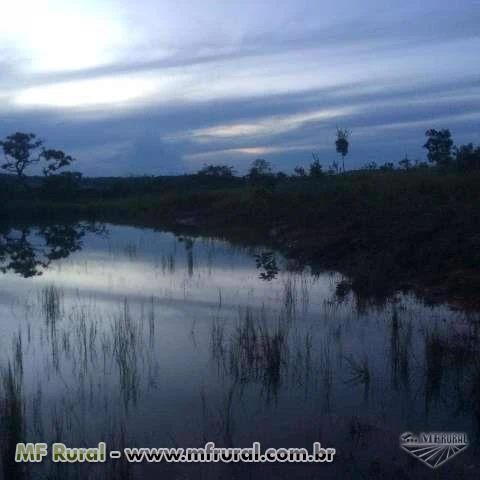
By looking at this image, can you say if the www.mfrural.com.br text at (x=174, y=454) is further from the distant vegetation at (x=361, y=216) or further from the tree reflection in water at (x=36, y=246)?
the tree reflection in water at (x=36, y=246)

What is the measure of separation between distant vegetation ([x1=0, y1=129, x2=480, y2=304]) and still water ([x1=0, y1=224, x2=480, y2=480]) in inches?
64.3

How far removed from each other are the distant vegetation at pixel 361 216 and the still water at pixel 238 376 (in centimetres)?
163

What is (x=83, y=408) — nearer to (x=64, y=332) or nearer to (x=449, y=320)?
(x=64, y=332)

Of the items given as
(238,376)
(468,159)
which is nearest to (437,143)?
(468,159)

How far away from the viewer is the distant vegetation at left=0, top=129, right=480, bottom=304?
544 inches

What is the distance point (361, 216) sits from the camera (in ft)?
65.2

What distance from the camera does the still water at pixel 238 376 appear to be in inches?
223

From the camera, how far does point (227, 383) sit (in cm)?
751

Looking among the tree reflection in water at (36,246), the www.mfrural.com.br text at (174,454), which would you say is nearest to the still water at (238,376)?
the www.mfrural.com.br text at (174,454)

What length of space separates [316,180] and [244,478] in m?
25.8

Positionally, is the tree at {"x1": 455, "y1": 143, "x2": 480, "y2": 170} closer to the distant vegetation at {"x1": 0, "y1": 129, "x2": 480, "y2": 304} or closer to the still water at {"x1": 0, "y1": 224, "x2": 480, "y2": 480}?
the distant vegetation at {"x1": 0, "y1": 129, "x2": 480, "y2": 304}

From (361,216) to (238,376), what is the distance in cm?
1276

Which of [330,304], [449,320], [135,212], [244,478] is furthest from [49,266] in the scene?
[135,212]

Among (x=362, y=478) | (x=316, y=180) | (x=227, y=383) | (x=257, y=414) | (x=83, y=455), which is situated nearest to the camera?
(x=362, y=478)
